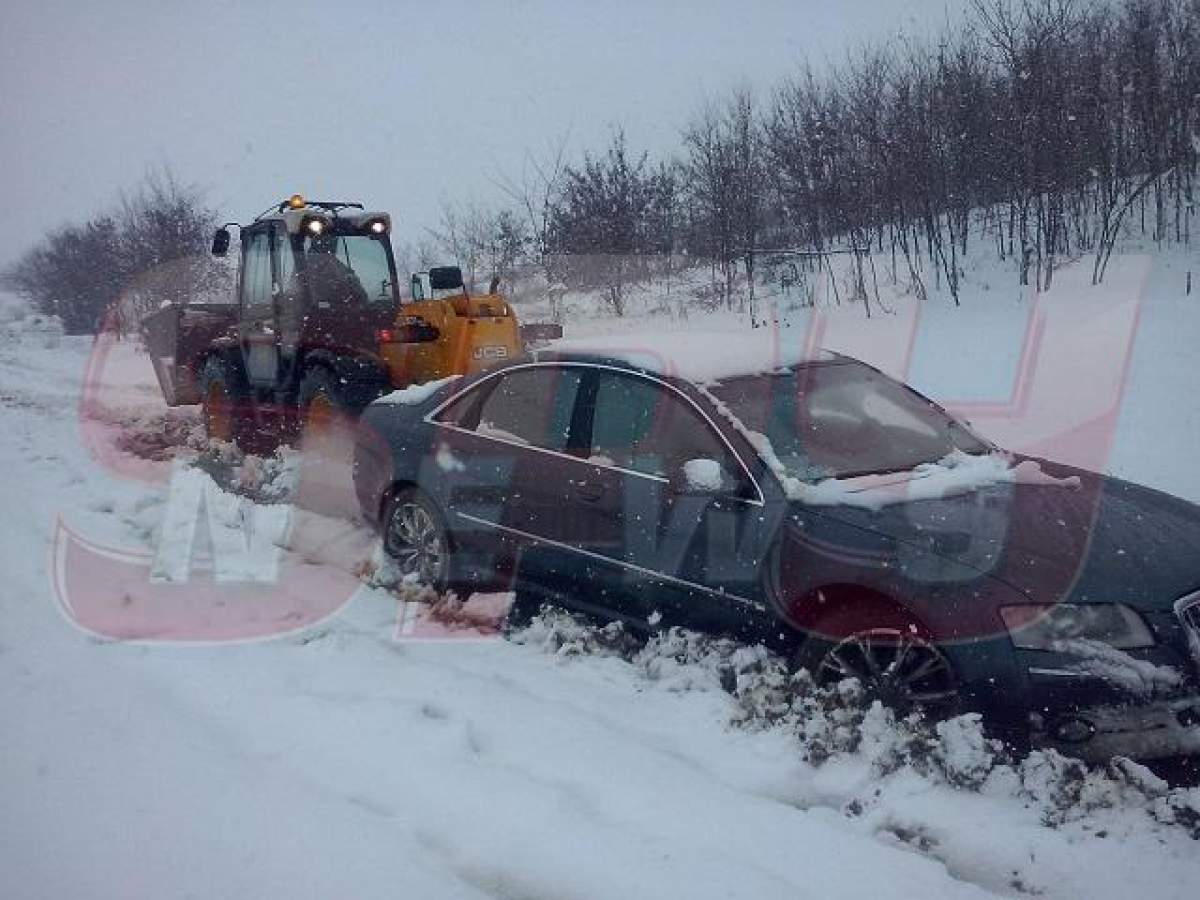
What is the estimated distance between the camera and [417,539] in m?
5.21

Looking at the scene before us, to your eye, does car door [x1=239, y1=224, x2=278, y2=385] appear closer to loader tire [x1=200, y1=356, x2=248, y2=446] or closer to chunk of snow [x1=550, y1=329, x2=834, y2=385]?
loader tire [x1=200, y1=356, x2=248, y2=446]

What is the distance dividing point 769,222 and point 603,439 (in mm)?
15020

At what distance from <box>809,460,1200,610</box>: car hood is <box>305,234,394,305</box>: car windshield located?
5695 mm

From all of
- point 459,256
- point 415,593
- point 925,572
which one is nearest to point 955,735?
point 925,572

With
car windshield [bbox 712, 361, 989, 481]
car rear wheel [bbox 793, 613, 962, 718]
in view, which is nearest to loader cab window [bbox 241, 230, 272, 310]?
car windshield [bbox 712, 361, 989, 481]

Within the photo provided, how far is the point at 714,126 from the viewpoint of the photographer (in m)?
19.5

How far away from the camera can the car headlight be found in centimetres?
321

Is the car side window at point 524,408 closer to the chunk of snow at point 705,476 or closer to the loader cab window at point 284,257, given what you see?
the chunk of snow at point 705,476

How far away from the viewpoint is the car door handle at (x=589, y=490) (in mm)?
4262

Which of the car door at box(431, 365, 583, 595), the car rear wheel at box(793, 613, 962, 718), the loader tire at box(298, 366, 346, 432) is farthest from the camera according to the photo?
the loader tire at box(298, 366, 346, 432)

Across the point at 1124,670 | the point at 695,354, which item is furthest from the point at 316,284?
the point at 1124,670

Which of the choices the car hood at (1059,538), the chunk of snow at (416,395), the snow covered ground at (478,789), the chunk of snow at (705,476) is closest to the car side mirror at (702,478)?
the chunk of snow at (705,476)

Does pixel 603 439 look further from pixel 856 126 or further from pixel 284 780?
pixel 856 126

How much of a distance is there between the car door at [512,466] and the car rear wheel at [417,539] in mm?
155
